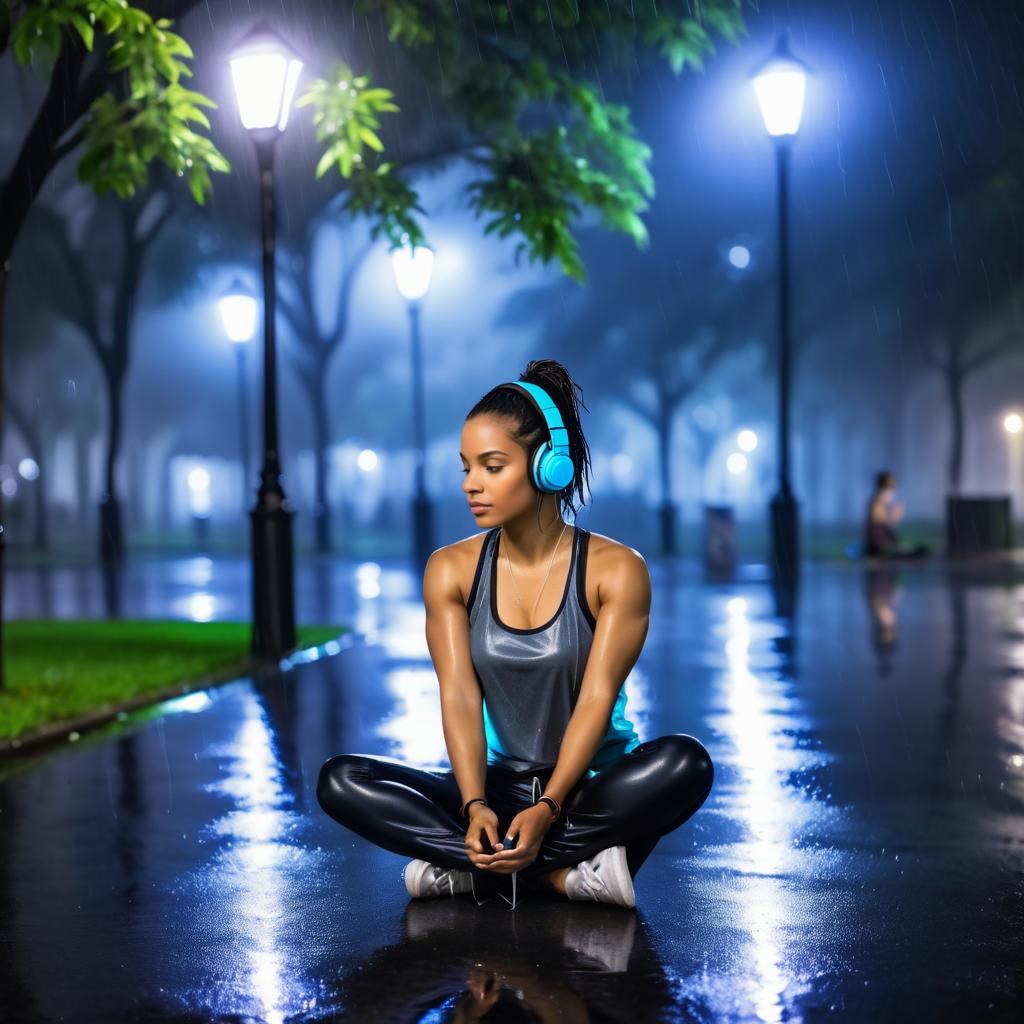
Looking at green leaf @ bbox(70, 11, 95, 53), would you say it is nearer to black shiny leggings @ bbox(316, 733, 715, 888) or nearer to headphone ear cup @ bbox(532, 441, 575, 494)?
headphone ear cup @ bbox(532, 441, 575, 494)

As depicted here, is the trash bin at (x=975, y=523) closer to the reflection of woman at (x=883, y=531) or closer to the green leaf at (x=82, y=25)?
the reflection of woman at (x=883, y=531)

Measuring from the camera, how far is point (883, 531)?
24531mm

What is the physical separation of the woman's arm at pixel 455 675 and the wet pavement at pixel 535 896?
532mm

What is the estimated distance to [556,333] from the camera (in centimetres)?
4941

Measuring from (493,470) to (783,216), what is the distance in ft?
54.1

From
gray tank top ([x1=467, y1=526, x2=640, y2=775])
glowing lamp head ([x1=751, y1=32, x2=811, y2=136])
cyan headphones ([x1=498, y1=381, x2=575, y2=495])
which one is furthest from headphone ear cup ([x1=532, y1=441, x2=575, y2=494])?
glowing lamp head ([x1=751, y1=32, x2=811, y2=136])

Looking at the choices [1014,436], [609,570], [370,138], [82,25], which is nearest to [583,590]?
[609,570]

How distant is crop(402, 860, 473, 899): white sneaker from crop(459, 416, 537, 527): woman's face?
1207mm

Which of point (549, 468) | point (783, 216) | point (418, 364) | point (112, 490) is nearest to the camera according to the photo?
point (549, 468)

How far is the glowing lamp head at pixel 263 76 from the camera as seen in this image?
11953 mm

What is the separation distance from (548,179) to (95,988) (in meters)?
9.38

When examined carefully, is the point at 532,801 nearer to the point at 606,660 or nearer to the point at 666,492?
the point at 606,660

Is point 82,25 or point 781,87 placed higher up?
point 781,87

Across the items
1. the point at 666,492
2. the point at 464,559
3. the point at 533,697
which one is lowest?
the point at 533,697
